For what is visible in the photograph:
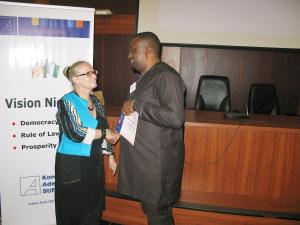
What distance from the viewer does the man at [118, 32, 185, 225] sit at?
5.97 ft

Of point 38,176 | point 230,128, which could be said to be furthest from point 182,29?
point 38,176

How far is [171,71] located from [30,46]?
135cm

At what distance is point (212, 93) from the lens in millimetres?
4105

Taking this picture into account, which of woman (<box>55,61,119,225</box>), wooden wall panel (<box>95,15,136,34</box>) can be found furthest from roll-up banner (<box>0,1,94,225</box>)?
wooden wall panel (<box>95,15,136,34</box>)

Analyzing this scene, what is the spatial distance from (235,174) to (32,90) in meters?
1.88

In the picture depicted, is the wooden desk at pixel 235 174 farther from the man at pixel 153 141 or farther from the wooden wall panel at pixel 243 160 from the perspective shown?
the man at pixel 153 141

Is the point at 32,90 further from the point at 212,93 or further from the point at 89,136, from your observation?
the point at 212,93

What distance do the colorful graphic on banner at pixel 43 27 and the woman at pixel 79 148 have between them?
0.65 meters

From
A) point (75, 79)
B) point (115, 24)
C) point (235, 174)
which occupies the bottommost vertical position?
point (235, 174)

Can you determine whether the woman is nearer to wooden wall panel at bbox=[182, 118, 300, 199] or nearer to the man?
the man

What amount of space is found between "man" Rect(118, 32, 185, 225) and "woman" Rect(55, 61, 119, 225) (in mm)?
243

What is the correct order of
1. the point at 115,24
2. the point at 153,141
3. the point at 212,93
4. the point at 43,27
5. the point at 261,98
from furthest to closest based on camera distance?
the point at 115,24 → the point at 261,98 → the point at 212,93 → the point at 43,27 → the point at 153,141

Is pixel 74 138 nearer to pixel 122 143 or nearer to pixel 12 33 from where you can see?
pixel 122 143

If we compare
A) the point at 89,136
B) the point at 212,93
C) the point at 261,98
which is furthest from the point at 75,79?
the point at 261,98
